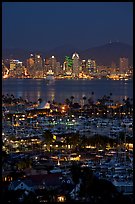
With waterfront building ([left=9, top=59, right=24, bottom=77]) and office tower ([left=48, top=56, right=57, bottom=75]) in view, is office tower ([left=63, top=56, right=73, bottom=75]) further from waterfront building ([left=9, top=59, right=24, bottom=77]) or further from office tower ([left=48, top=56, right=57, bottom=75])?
waterfront building ([left=9, top=59, right=24, bottom=77])

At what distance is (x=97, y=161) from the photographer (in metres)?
5.41

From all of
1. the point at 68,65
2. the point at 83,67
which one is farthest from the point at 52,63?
the point at 83,67

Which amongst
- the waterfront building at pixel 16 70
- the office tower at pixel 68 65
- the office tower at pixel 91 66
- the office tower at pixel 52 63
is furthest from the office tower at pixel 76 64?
the waterfront building at pixel 16 70

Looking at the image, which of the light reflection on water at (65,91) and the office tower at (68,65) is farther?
the office tower at (68,65)

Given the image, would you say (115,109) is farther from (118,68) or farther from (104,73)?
(104,73)

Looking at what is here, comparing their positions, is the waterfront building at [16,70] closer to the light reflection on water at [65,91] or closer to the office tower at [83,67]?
the light reflection on water at [65,91]

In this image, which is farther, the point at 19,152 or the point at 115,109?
the point at 115,109

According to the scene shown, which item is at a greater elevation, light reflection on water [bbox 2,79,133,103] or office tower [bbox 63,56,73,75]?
office tower [bbox 63,56,73,75]

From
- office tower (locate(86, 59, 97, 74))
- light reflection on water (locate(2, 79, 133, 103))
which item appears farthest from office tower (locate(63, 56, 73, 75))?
office tower (locate(86, 59, 97, 74))

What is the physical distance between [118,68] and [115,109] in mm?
14928

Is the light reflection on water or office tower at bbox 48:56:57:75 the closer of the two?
the light reflection on water

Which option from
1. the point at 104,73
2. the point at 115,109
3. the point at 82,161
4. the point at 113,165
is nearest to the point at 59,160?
the point at 82,161

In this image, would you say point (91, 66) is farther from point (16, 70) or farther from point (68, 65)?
point (16, 70)

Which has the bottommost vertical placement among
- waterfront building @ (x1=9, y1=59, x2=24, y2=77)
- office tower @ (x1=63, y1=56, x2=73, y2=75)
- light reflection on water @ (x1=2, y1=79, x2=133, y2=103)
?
light reflection on water @ (x1=2, y1=79, x2=133, y2=103)
